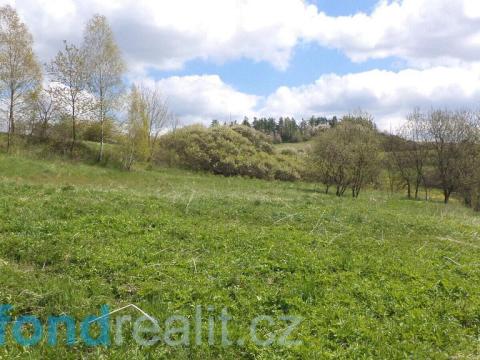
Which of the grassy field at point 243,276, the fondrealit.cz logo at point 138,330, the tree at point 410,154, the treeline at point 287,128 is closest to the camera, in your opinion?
the fondrealit.cz logo at point 138,330

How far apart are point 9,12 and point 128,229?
3178cm

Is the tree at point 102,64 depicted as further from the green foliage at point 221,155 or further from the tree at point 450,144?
the tree at point 450,144


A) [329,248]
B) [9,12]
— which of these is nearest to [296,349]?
[329,248]

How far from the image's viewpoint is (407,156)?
5188cm

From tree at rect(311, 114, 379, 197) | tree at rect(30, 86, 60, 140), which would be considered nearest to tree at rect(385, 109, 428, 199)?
tree at rect(311, 114, 379, 197)

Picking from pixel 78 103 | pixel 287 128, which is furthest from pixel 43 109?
pixel 287 128

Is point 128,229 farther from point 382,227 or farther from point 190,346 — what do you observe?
point 382,227

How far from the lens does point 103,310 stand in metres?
6.44

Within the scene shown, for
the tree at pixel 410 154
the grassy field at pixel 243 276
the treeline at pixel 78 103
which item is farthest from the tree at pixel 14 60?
the tree at pixel 410 154

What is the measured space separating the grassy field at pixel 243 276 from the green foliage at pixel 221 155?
30.9 meters

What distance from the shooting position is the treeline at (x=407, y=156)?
3344 cm

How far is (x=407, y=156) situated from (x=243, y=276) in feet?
162

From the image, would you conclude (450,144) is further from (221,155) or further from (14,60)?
(14,60)

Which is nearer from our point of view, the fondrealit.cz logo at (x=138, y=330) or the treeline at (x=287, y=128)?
the fondrealit.cz logo at (x=138, y=330)
